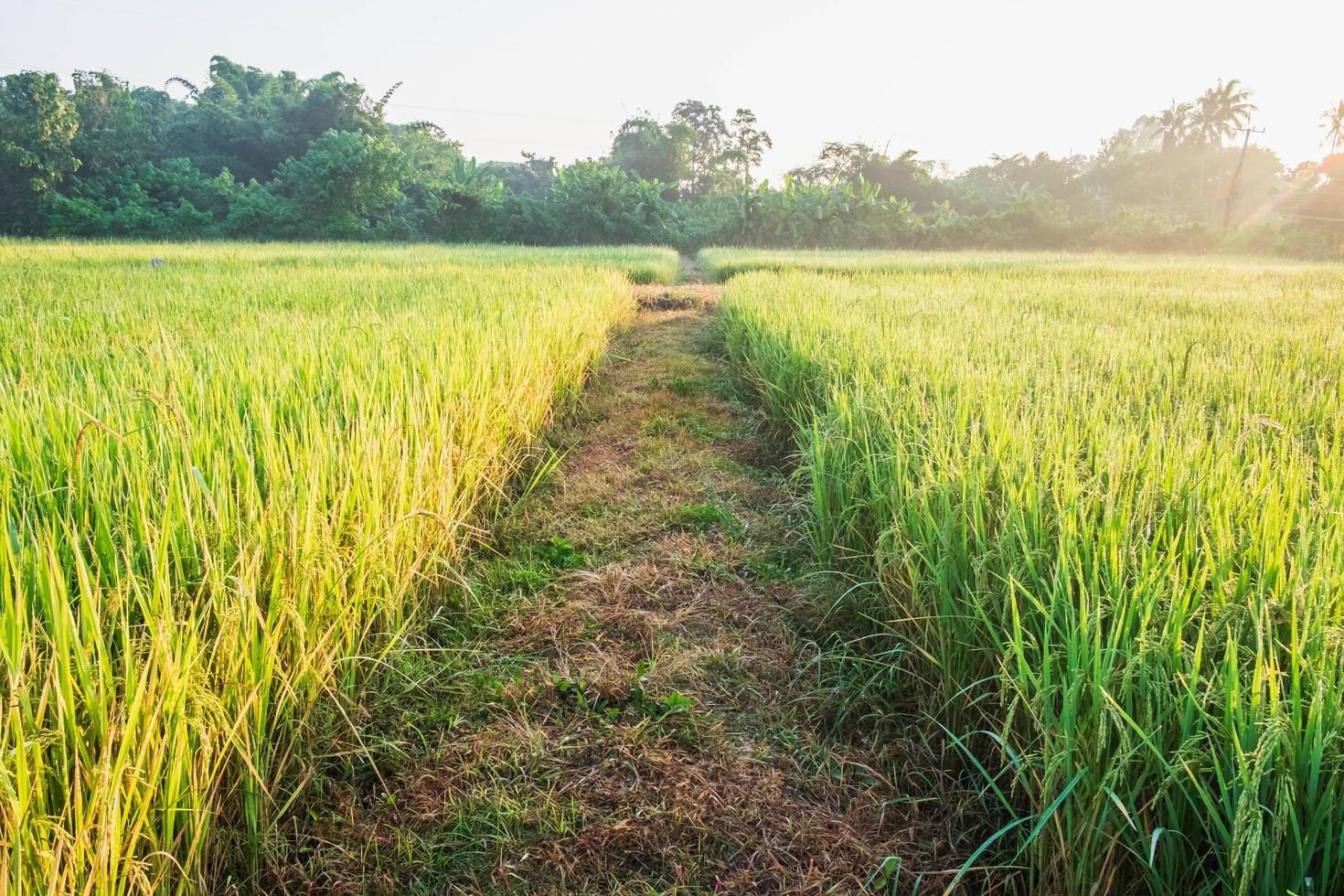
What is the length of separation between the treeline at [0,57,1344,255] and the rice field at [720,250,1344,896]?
22530mm

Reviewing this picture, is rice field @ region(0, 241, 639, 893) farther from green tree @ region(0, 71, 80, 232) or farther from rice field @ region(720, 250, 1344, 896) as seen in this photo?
green tree @ region(0, 71, 80, 232)

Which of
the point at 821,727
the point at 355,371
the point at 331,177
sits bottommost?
the point at 821,727

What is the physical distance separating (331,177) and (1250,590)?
24939mm

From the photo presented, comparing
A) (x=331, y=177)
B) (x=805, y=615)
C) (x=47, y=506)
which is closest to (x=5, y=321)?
(x=47, y=506)

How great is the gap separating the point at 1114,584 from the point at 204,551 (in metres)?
1.48

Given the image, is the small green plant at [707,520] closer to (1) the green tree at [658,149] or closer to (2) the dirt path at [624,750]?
(2) the dirt path at [624,750]

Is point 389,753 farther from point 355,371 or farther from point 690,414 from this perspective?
point 690,414

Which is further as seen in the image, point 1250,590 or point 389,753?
point 389,753

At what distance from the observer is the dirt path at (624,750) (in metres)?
1.20

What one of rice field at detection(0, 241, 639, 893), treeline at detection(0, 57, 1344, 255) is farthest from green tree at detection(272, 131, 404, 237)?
rice field at detection(0, 241, 639, 893)

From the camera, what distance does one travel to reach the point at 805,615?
203cm

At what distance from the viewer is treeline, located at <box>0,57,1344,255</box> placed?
20891 millimetres

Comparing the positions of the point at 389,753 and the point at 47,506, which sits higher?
the point at 47,506

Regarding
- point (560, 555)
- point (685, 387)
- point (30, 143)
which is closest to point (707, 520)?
point (560, 555)
